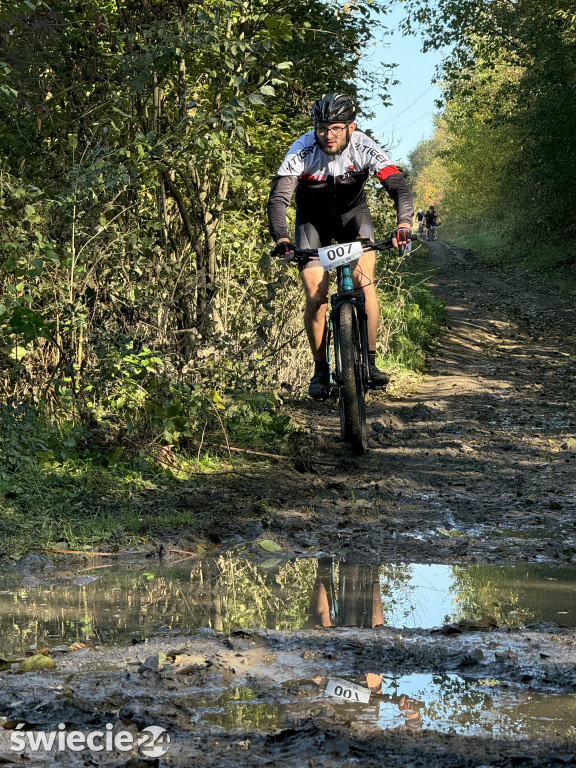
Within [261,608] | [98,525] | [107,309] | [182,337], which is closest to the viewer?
[261,608]

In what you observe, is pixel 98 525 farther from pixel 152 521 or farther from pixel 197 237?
pixel 197 237

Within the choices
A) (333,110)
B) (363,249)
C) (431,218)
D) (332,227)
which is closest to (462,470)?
(363,249)

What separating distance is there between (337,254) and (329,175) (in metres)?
0.65

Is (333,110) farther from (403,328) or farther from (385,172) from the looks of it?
(403,328)

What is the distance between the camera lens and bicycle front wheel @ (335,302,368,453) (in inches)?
266

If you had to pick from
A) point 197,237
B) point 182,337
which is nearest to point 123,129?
point 197,237

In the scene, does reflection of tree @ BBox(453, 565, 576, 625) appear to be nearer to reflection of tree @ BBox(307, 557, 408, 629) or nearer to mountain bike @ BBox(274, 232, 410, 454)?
reflection of tree @ BBox(307, 557, 408, 629)

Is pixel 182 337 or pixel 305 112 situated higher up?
pixel 305 112

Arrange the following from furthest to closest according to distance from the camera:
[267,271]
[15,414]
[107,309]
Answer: [267,271] < [107,309] < [15,414]

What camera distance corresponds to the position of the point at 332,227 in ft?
23.7

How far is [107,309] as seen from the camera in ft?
23.9

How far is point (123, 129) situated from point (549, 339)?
10047 mm

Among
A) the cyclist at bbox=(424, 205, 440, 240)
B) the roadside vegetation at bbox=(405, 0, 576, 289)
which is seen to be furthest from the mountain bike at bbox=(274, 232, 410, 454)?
the cyclist at bbox=(424, 205, 440, 240)

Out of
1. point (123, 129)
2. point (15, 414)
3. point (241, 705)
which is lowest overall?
point (241, 705)
